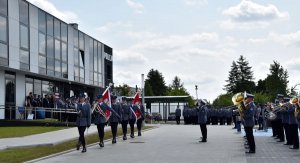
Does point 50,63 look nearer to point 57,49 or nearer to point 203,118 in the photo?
point 57,49

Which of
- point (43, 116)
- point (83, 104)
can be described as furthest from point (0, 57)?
point (83, 104)

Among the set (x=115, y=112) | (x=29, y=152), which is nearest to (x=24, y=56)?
(x=115, y=112)

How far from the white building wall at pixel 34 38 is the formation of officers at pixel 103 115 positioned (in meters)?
13.3

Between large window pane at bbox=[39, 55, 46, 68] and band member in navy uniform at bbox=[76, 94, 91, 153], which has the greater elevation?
large window pane at bbox=[39, 55, 46, 68]

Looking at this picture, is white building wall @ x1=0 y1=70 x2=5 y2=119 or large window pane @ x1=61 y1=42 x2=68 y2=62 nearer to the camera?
white building wall @ x1=0 y1=70 x2=5 y2=119

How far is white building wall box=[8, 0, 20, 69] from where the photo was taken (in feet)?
109

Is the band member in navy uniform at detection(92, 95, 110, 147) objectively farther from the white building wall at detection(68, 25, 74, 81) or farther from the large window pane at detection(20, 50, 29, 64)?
the white building wall at detection(68, 25, 74, 81)

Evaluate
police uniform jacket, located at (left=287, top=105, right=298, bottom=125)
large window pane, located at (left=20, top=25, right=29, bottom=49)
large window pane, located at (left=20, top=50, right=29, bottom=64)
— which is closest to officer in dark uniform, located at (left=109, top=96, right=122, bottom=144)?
police uniform jacket, located at (left=287, top=105, right=298, bottom=125)

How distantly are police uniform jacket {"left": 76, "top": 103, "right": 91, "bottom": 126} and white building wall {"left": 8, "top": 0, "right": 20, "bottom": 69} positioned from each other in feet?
56.5

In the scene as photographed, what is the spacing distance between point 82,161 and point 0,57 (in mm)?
19385

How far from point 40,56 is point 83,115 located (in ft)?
72.7

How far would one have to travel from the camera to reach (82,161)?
14352 mm

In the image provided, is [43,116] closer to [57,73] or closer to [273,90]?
[57,73]

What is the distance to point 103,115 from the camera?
19250 mm
